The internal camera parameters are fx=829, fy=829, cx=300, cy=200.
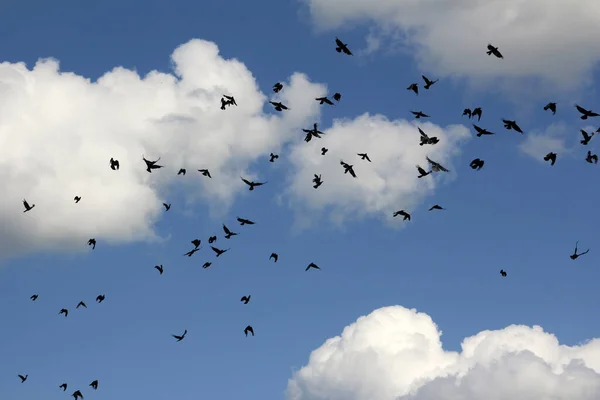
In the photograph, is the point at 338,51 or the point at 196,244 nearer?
the point at 338,51

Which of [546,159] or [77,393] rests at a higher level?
[546,159]

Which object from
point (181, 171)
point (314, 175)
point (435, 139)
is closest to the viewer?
point (435, 139)

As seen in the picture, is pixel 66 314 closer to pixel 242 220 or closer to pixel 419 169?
pixel 242 220

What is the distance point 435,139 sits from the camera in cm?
7694

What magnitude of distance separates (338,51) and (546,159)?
20.5m

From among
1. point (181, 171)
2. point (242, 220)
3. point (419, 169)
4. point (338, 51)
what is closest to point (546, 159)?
point (419, 169)

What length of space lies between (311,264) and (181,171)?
66.9 ft

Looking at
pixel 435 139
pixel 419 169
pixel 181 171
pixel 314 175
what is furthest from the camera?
pixel 181 171

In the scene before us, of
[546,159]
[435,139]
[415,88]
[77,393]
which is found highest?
[415,88]

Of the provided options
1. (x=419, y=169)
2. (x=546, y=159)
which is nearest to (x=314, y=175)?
(x=419, y=169)

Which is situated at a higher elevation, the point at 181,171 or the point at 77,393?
the point at 181,171

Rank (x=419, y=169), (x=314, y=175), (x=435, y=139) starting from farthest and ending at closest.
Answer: (x=314, y=175)
(x=435, y=139)
(x=419, y=169)

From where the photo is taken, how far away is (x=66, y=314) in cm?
9962

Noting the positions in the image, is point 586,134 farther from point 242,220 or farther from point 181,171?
point 181,171
